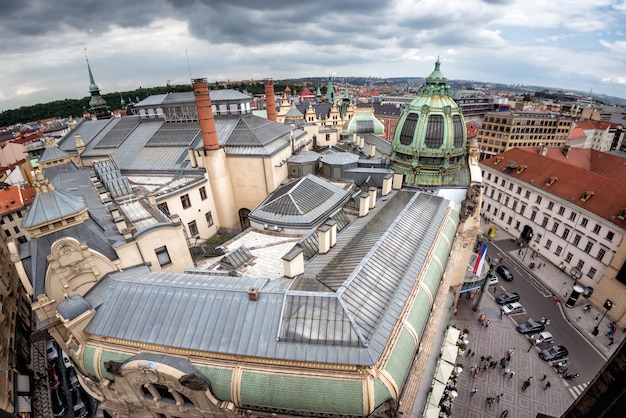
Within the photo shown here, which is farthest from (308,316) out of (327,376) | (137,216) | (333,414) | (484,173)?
(484,173)

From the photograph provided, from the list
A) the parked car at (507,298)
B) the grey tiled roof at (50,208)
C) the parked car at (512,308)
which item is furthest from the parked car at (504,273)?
the grey tiled roof at (50,208)

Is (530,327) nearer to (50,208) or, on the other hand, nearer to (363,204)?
(363,204)

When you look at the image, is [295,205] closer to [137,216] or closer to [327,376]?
[137,216]

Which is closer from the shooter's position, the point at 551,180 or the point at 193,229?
the point at 193,229

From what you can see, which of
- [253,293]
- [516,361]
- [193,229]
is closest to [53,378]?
[193,229]

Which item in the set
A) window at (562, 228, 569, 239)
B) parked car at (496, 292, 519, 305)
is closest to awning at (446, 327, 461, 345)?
parked car at (496, 292, 519, 305)

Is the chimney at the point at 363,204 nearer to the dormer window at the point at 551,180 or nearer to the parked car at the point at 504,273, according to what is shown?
the parked car at the point at 504,273
